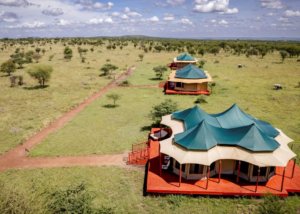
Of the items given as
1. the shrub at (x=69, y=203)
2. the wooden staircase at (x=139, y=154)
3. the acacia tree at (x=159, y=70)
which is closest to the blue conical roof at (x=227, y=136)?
the wooden staircase at (x=139, y=154)

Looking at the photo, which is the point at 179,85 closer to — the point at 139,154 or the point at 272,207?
the point at 139,154

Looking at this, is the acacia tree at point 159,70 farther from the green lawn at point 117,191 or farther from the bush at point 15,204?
the bush at point 15,204

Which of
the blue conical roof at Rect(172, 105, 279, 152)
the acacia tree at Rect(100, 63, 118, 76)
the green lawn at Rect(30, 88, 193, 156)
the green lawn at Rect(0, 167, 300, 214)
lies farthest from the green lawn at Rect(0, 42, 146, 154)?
the blue conical roof at Rect(172, 105, 279, 152)

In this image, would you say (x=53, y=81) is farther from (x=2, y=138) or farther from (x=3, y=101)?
(x=2, y=138)

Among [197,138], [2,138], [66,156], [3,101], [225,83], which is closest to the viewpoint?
[197,138]

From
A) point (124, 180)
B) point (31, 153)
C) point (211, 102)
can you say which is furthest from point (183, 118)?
point (211, 102)

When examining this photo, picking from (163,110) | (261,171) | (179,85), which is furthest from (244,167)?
(179,85)
